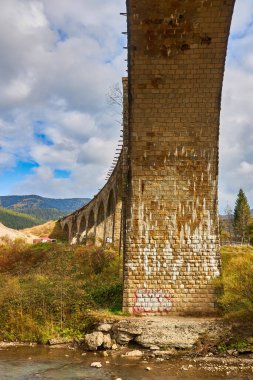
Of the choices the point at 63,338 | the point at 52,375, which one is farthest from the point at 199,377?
the point at 63,338

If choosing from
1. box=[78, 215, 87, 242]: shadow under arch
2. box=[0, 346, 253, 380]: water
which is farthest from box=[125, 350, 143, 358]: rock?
box=[78, 215, 87, 242]: shadow under arch

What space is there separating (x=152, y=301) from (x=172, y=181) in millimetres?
3247

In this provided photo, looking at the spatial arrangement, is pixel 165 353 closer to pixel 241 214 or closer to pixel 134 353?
pixel 134 353

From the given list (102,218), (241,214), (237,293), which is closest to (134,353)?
(237,293)

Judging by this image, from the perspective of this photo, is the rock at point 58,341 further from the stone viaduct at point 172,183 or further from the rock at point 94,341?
the stone viaduct at point 172,183

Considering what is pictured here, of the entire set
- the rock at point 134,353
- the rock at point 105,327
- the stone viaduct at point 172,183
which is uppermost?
the stone viaduct at point 172,183

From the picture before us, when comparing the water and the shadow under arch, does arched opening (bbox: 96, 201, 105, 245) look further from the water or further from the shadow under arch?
the water

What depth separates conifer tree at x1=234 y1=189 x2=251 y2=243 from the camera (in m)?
58.7

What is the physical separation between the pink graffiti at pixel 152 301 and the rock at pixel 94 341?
1.40m

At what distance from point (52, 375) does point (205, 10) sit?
8.67 metres

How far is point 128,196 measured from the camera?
11.2 metres

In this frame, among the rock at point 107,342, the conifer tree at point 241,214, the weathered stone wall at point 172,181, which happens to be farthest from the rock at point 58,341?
the conifer tree at point 241,214

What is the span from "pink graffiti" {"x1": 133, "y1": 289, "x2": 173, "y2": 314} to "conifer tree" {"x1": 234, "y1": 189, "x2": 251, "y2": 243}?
48.6 meters

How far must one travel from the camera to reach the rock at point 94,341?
9.70 metres
